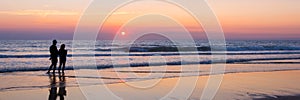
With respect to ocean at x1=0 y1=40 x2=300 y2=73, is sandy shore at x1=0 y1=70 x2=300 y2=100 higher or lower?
lower

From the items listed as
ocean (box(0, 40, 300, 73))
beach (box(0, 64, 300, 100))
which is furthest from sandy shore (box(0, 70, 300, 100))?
ocean (box(0, 40, 300, 73))

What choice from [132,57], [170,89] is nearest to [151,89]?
[170,89]

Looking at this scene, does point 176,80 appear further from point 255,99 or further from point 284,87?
point 255,99

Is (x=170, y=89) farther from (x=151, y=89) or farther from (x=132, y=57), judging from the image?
(x=132, y=57)

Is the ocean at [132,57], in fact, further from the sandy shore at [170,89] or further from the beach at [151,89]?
the sandy shore at [170,89]

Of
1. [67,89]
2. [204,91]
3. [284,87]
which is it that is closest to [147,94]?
[204,91]

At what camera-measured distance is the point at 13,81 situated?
16.4m

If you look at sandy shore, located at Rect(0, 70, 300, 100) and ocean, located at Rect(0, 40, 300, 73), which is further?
ocean, located at Rect(0, 40, 300, 73)

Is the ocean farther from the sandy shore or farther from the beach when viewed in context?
the sandy shore

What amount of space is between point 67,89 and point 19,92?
1.61 metres

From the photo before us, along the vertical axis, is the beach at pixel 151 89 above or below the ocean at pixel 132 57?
below

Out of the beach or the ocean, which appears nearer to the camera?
the beach

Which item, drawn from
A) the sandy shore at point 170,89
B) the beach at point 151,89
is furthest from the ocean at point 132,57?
the sandy shore at point 170,89

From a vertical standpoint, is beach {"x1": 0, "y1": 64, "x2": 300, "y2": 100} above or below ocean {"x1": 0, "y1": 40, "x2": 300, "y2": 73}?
below
